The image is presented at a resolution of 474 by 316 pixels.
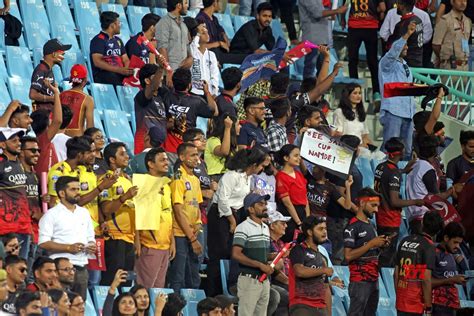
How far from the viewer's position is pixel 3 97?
1677cm

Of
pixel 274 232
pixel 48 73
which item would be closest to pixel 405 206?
pixel 274 232

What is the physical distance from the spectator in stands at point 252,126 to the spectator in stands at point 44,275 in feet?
12.4

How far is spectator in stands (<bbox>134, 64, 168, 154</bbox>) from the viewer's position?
16.5 m

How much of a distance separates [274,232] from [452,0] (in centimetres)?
669

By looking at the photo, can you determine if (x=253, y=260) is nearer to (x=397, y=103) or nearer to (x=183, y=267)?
(x=183, y=267)

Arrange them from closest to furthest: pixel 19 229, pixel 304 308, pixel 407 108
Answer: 1. pixel 19 229
2. pixel 304 308
3. pixel 407 108

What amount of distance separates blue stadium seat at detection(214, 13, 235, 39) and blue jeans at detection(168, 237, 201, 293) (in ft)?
18.0

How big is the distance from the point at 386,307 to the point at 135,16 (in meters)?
5.10

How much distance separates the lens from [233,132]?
16.5 meters

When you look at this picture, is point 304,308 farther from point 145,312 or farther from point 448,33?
point 448,33

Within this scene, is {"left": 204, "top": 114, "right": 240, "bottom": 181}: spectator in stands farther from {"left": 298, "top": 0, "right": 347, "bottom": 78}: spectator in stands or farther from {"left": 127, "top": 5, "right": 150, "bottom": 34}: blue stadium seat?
{"left": 298, "top": 0, "right": 347, "bottom": 78}: spectator in stands

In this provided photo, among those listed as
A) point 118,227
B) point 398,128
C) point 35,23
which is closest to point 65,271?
point 118,227

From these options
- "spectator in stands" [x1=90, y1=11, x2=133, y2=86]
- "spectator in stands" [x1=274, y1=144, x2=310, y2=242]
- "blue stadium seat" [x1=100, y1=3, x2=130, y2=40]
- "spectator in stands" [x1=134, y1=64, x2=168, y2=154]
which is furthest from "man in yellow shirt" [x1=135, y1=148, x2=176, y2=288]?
"blue stadium seat" [x1=100, y1=3, x2=130, y2=40]

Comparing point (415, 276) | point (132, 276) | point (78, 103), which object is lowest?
point (415, 276)
